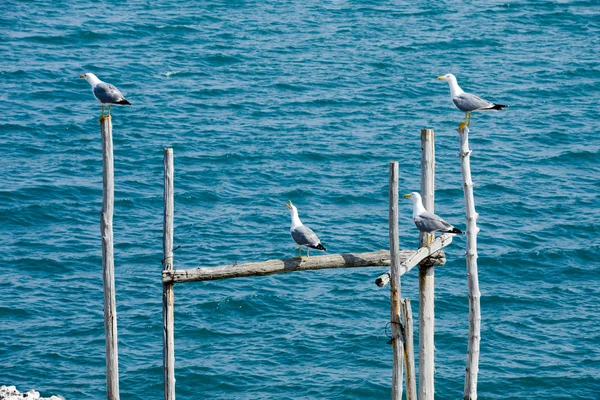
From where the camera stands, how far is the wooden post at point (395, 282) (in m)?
18.5

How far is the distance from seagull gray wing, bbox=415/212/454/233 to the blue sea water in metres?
7.58

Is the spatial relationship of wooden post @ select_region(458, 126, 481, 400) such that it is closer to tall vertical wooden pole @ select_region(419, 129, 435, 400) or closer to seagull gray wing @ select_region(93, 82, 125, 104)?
tall vertical wooden pole @ select_region(419, 129, 435, 400)

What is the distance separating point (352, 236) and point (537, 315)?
6.91m

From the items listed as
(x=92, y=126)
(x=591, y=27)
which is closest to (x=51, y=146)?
(x=92, y=126)

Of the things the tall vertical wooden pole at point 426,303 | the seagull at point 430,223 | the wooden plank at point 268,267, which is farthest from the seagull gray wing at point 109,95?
the seagull at point 430,223

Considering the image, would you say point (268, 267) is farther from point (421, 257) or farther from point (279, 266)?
point (421, 257)

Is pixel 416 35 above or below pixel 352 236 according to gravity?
above

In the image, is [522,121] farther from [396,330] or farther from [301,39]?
[396,330]

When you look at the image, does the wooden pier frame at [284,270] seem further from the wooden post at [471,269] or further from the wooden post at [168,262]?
the wooden post at [471,269]

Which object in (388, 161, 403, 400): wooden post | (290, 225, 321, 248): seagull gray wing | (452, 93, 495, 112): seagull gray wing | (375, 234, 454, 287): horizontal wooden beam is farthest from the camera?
(452, 93, 495, 112): seagull gray wing

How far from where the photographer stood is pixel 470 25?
179 feet

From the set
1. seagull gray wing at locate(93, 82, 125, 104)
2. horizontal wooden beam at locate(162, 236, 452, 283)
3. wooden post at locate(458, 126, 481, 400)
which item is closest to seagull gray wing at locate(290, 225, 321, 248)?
horizontal wooden beam at locate(162, 236, 452, 283)

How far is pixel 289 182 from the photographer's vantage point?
126 ft

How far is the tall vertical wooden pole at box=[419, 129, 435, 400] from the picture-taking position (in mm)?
19484
